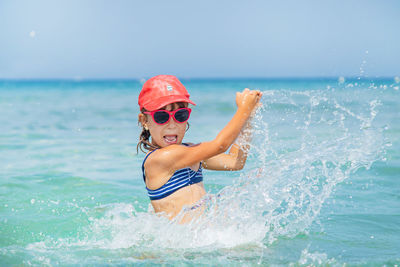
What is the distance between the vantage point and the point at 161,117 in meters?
3.23

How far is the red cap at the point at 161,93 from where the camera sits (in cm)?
324

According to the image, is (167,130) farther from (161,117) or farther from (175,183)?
(175,183)

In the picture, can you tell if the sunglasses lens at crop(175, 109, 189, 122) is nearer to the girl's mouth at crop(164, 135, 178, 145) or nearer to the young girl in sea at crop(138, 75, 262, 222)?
the young girl in sea at crop(138, 75, 262, 222)

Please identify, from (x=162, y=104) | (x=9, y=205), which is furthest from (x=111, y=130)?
(x=162, y=104)

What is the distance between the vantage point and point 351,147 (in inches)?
157

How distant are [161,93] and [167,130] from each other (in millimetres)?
263

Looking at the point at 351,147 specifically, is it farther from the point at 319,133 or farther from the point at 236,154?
the point at 319,133

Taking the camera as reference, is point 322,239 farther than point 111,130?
No

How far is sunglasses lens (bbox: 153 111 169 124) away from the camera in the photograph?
322 cm

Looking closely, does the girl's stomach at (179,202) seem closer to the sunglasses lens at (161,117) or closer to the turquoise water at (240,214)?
the turquoise water at (240,214)

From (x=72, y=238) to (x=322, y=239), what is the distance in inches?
77.7

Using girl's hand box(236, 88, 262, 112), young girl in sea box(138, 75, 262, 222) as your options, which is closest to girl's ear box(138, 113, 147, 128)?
young girl in sea box(138, 75, 262, 222)

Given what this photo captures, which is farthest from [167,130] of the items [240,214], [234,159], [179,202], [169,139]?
[240,214]

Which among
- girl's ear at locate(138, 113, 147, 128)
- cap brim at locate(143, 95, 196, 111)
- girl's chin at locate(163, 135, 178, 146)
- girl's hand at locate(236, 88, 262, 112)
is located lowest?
girl's chin at locate(163, 135, 178, 146)
